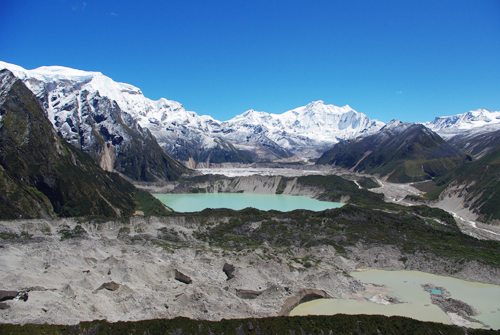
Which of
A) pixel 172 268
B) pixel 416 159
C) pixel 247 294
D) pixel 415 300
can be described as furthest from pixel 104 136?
pixel 416 159

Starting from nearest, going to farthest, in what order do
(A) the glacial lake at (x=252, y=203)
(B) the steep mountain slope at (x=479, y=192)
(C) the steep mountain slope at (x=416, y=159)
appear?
(B) the steep mountain slope at (x=479, y=192) → (A) the glacial lake at (x=252, y=203) → (C) the steep mountain slope at (x=416, y=159)

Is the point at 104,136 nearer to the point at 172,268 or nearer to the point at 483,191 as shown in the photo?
the point at 172,268

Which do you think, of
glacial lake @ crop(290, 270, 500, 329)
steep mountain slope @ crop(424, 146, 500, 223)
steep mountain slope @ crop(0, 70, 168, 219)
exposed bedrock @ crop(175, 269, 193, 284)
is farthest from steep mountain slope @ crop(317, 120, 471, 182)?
exposed bedrock @ crop(175, 269, 193, 284)

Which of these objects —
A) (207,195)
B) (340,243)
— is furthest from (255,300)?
(207,195)

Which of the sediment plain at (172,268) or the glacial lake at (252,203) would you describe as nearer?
the sediment plain at (172,268)

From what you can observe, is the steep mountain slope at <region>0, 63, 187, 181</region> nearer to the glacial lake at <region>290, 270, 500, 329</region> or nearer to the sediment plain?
the sediment plain

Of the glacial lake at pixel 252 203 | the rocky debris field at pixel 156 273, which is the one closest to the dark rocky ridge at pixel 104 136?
the glacial lake at pixel 252 203

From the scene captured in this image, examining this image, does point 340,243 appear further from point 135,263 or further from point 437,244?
point 135,263

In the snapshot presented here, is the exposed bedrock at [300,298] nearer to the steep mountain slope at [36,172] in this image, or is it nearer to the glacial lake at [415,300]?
the glacial lake at [415,300]

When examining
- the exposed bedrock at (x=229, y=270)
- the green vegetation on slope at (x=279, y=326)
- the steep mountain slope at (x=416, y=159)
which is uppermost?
the steep mountain slope at (x=416, y=159)
